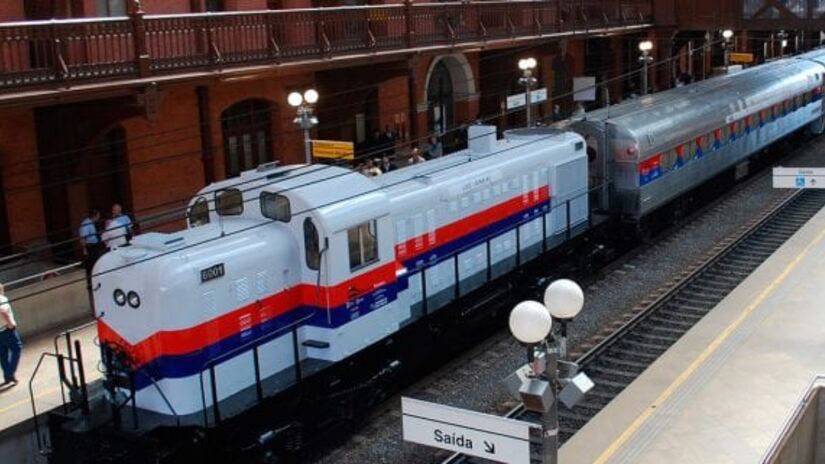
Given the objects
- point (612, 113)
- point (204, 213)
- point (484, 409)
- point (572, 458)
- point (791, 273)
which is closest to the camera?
point (572, 458)

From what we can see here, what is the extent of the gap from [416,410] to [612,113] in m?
14.7

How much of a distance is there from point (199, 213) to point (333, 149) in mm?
7727

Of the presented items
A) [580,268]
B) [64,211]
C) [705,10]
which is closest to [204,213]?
[64,211]

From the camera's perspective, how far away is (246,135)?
23.6 m

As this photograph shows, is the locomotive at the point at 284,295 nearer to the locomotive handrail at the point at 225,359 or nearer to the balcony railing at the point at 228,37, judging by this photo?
the locomotive handrail at the point at 225,359

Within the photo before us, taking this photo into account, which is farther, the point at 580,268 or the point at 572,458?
the point at 580,268

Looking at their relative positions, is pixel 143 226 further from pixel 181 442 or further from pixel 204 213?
pixel 181 442

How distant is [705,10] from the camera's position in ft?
114

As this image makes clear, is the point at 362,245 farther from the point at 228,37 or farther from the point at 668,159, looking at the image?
the point at 668,159

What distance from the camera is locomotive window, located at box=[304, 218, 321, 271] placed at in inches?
472

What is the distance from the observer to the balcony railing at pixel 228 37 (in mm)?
15391

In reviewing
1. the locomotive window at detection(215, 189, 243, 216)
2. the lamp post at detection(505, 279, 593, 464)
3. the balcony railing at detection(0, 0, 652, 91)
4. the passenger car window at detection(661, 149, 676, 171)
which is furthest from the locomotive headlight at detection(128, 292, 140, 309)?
the passenger car window at detection(661, 149, 676, 171)

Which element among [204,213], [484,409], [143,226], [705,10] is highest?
[705,10]

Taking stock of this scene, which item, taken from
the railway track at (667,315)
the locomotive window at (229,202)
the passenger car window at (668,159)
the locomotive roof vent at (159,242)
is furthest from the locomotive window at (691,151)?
the locomotive roof vent at (159,242)
